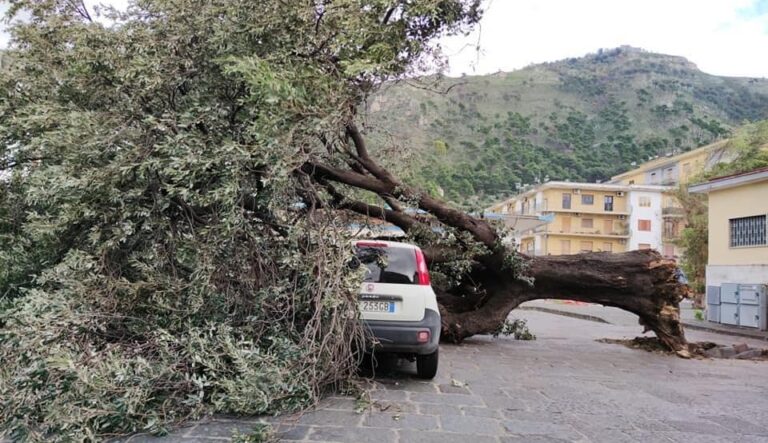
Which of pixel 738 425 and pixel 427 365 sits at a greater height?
pixel 427 365

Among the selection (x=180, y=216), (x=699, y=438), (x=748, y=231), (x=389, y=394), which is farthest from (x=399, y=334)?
(x=748, y=231)

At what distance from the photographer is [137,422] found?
3.84 meters

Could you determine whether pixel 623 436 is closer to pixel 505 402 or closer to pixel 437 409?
pixel 505 402

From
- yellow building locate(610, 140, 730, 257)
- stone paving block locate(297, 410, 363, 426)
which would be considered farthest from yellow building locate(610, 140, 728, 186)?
stone paving block locate(297, 410, 363, 426)

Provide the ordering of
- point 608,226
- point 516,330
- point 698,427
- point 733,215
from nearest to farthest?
1. point 698,427
2. point 516,330
3. point 733,215
4. point 608,226

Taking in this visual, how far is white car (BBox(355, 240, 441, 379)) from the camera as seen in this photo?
5480 millimetres

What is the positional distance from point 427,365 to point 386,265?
134 centimetres

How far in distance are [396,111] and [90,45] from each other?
4.63m

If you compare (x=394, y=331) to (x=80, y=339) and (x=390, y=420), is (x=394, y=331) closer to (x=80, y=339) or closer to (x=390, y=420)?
(x=390, y=420)

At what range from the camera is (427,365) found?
602cm

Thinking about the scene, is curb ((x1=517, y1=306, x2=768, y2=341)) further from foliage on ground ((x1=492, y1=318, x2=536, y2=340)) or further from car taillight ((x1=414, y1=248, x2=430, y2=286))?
car taillight ((x1=414, y1=248, x2=430, y2=286))

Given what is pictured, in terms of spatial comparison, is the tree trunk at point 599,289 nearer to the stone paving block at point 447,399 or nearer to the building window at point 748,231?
the stone paving block at point 447,399

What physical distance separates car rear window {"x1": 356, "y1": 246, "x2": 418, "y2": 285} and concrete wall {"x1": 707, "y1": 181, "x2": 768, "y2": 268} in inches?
633

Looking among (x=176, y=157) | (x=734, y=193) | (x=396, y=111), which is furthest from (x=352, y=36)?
(x=734, y=193)
